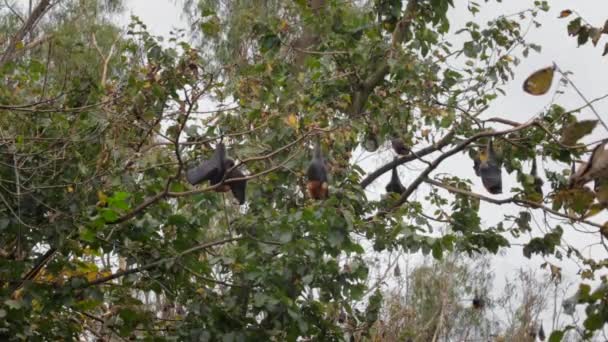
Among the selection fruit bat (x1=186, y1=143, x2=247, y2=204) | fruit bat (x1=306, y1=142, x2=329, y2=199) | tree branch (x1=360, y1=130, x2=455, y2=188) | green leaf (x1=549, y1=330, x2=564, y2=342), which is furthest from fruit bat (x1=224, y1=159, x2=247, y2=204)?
green leaf (x1=549, y1=330, x2=564, y2=342)

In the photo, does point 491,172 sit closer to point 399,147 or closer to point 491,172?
point 491,172

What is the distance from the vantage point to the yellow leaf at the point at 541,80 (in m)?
1.45

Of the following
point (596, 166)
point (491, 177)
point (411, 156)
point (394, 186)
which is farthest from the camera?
point (411, 156)

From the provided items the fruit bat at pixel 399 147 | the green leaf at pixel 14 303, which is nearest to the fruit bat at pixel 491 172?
the fruit bat at pixel 399 147

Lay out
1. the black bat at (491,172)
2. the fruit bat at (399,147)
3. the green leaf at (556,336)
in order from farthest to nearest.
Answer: the fruit bat at (399,147)
the black bat at (491,172)
the green leaf at (556,336)

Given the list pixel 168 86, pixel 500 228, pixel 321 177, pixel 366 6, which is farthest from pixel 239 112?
pixel 366 6

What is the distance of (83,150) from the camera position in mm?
4016

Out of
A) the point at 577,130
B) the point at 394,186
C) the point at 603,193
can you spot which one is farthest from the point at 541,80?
the point at 394,186

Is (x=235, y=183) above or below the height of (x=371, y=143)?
below

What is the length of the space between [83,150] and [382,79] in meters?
2.27

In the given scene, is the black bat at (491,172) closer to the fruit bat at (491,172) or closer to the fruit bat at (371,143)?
the fruit bat at (491,172)

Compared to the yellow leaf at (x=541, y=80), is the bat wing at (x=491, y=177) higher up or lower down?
higher up

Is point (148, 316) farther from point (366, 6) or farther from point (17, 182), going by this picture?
point (366, 6)

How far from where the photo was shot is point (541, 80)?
1457 mm
